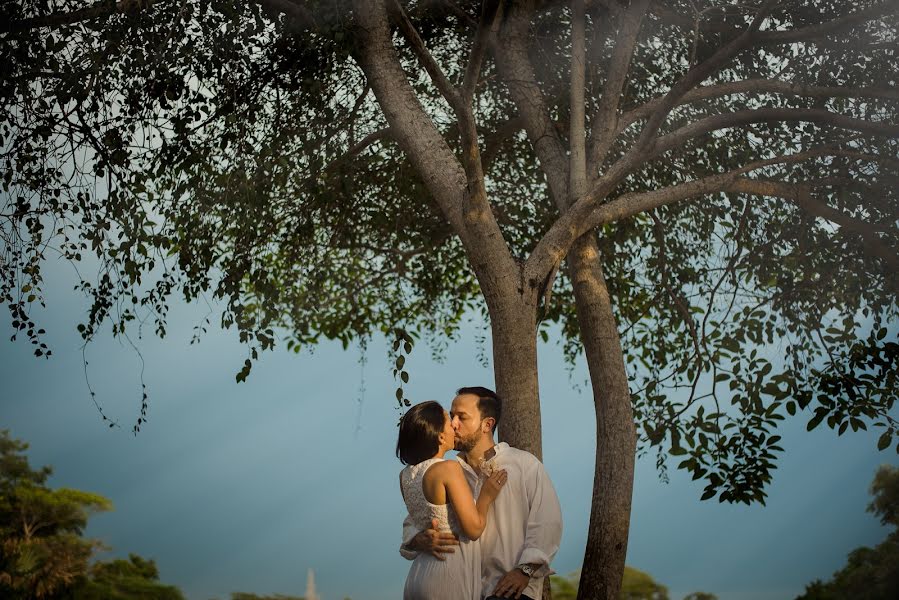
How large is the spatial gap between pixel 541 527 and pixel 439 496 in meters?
0.39

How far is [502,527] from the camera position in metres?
3.54

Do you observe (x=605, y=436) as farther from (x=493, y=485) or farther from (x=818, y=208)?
(x=493, y=485)

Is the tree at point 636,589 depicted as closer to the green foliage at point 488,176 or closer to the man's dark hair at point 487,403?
the green foliage at point 488,176

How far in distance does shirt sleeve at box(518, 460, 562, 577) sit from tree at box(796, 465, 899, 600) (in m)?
4.64

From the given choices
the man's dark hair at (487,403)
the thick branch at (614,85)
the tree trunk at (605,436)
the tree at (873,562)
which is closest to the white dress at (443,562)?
the man's dark hair at (487,403)

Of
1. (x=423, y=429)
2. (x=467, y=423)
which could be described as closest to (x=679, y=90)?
(x=467, y=423)

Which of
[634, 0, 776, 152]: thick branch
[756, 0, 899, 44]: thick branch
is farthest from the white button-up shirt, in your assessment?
[756, 0, 899, 44]: thick branch

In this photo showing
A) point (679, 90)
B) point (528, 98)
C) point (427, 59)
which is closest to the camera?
point (427, 59)

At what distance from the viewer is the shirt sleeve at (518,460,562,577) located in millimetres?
3482

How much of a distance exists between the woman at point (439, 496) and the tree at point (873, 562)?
190 inches

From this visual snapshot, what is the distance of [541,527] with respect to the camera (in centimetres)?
350

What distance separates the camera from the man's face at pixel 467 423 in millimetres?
3592

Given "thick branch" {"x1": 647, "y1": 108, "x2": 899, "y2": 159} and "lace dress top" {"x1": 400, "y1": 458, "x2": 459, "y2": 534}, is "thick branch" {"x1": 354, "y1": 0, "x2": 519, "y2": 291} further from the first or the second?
"lace dress top" {"x1": 400, "y1": 458, "x2": 459, "y2": 534}

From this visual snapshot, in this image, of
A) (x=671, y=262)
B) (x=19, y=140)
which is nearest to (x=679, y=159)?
(x=671, y=262)
